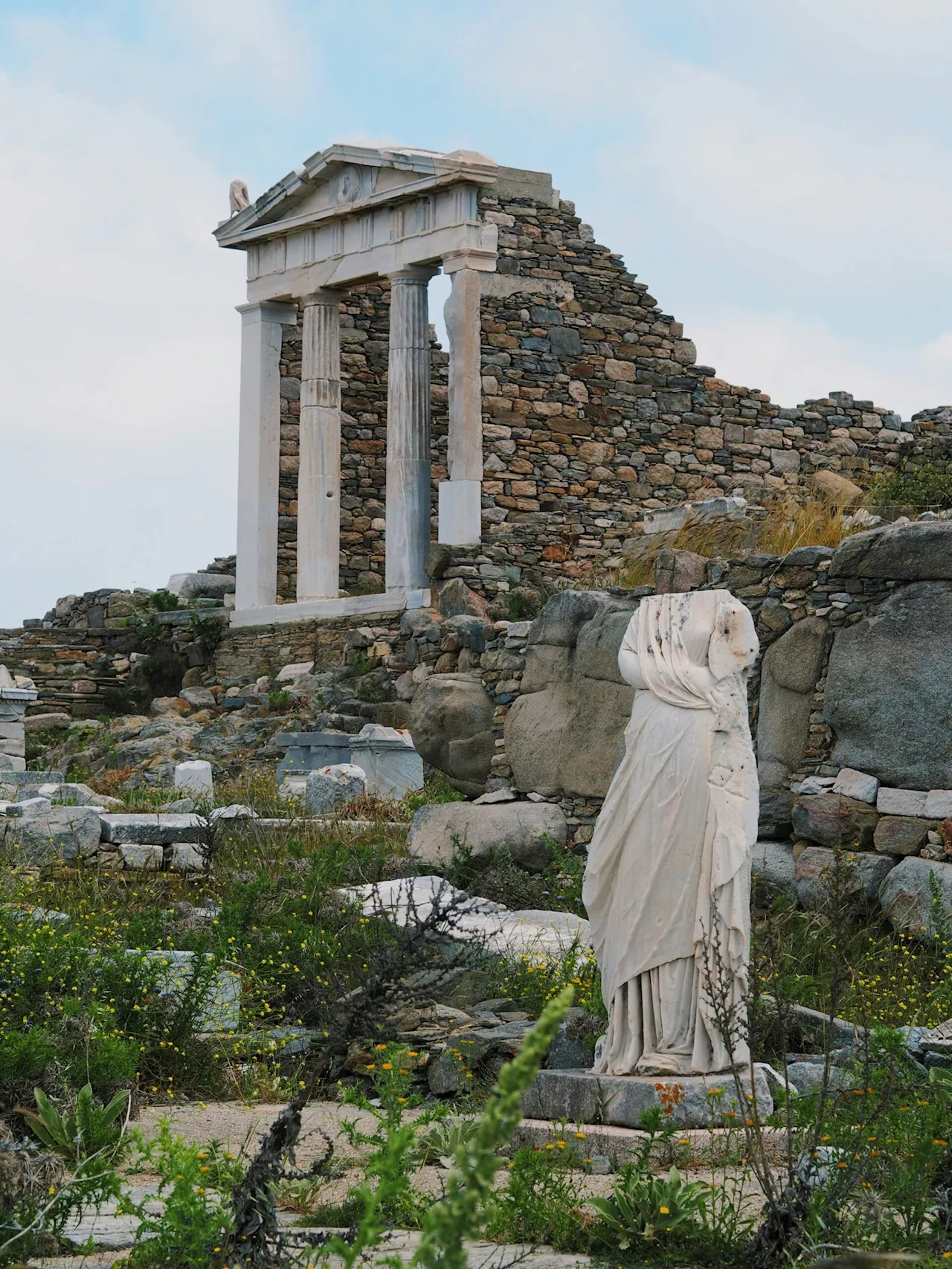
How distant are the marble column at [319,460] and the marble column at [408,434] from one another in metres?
0.90

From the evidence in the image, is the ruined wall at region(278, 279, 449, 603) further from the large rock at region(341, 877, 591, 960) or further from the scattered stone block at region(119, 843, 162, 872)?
the large rock at region(341, 877, 591, 960)

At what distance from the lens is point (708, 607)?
6.95 m

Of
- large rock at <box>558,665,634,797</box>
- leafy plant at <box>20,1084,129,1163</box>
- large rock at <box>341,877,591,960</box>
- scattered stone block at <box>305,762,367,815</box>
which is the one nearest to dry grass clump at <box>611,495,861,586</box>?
large rock at <box>558,665,634,797</box>

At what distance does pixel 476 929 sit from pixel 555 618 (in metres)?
4.84

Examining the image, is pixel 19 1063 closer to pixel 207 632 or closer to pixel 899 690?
pixel 899 690

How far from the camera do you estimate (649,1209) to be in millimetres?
5047

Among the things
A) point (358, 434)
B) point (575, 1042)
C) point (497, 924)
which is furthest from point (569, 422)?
point (575, 1042)

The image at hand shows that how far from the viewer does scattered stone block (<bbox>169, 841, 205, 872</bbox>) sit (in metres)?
11.5

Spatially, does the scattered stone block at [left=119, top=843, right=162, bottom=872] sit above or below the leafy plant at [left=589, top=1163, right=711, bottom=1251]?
above

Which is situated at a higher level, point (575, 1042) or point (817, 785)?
point (817, 785)

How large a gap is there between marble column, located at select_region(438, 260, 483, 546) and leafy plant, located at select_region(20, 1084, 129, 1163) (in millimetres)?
14268

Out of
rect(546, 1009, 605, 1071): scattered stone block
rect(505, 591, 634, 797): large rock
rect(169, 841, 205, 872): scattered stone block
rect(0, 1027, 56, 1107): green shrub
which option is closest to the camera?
rect(0, 1027, 56, 1107): green shrub

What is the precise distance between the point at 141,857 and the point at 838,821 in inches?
175

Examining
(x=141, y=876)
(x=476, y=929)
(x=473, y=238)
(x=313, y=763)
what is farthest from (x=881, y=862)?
(x=473, y=238)
